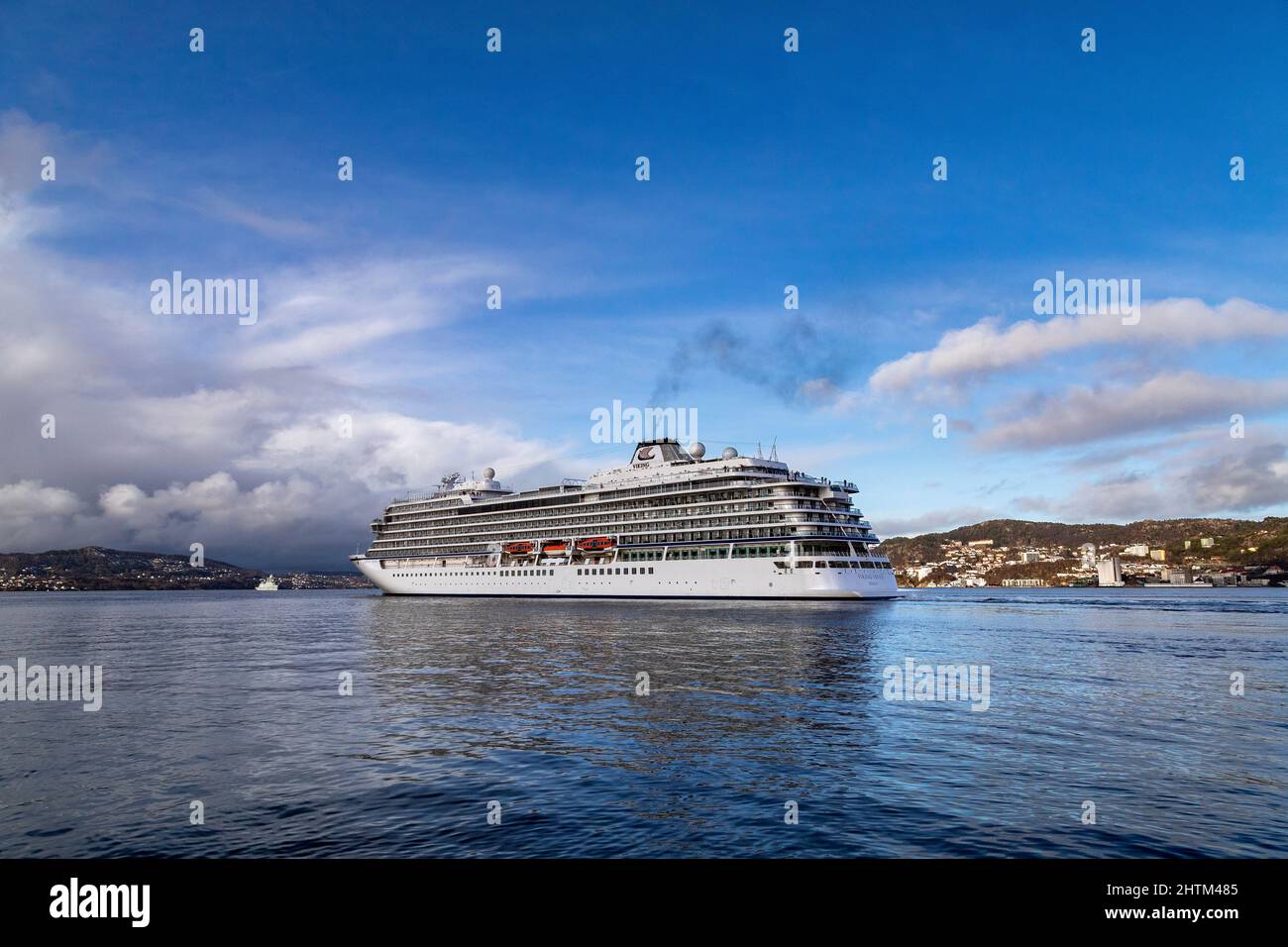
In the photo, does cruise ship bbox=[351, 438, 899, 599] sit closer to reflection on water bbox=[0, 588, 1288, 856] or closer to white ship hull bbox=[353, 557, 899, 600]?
white ship hull bbox=[353, 557, 899, 600]

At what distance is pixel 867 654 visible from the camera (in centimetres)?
4084

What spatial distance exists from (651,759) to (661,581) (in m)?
85.6

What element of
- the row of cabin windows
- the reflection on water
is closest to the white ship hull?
the row of cabin windows

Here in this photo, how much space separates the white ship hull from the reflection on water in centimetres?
4907

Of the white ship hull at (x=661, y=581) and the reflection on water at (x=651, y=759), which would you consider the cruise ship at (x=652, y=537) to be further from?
the reflection on water at (x=651, y=759)

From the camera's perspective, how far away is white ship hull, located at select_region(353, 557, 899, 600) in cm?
9075

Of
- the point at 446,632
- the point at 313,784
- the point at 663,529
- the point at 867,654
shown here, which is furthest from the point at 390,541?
the point at 313,784

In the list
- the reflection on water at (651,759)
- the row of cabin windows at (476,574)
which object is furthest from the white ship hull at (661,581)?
the reflection on water at (651,759)

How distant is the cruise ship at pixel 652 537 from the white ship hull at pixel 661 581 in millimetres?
160

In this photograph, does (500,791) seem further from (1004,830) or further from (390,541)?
(390,541)

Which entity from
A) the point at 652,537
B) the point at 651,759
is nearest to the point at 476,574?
the point at 652,537

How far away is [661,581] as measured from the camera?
342ft
